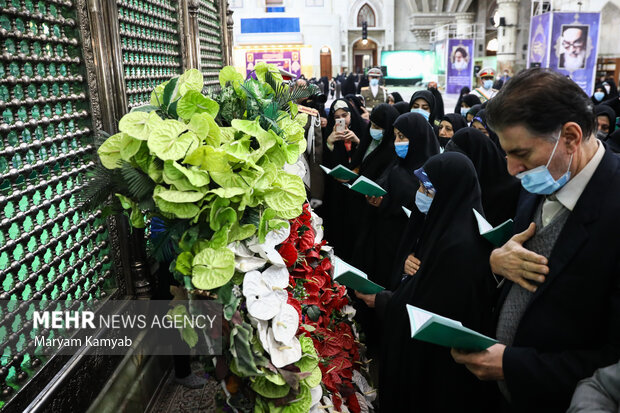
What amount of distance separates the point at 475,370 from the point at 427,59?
20962 mm

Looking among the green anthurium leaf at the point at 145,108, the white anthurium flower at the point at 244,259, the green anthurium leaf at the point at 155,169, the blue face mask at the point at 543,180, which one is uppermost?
the green anthurium leaf at the point at 145,108

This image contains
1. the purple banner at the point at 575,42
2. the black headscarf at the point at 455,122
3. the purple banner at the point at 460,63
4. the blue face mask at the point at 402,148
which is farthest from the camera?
the purple banner at the point at 460,63

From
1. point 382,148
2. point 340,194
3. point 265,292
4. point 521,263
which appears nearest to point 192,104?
point 265,292

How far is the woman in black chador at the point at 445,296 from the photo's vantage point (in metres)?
1.65

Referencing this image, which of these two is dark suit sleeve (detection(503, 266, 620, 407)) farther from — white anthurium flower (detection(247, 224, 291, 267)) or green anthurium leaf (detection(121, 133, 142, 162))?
green anthurium leaf (detection(121, 133, 142, 162))

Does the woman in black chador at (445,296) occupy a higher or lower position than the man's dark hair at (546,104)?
lower

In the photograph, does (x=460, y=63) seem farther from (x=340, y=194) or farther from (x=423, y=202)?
(x=423, y=202)

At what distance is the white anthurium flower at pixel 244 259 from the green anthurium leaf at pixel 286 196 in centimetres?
15

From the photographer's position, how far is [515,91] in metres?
1.26

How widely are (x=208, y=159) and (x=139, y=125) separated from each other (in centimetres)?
21

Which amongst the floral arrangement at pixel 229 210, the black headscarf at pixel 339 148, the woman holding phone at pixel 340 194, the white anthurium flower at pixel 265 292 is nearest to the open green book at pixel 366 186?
the floral arrangement at pixel 229 210

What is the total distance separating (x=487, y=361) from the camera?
1350mm

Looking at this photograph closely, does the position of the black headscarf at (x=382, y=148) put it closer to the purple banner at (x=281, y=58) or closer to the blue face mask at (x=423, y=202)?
the blue face mask at (x=423, y=202)

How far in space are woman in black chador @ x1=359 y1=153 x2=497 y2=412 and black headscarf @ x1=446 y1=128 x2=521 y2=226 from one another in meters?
0.90
